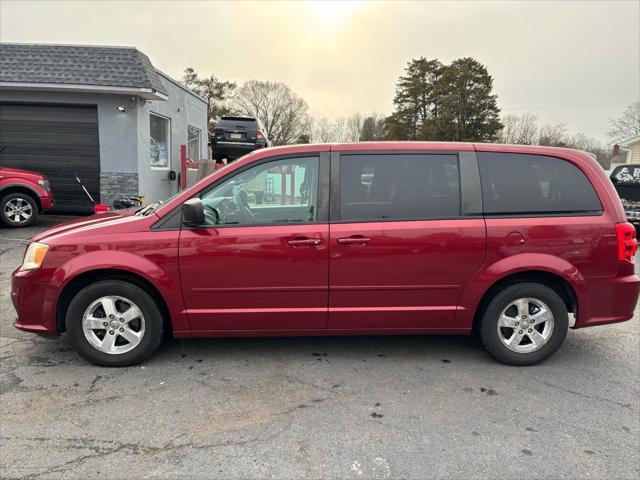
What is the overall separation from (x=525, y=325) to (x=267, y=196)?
2.41m

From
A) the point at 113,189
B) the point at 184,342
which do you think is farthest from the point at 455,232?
the point at 113,189

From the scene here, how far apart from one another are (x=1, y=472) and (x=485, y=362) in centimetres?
349

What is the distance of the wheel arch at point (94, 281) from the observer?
12.0 ft

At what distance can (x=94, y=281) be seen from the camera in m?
3.70

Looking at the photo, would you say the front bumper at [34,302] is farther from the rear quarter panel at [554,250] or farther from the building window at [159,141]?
the building window at [159,141]

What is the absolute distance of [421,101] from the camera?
4847 centimetres

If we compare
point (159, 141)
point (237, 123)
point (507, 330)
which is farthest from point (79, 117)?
point (507, 330)

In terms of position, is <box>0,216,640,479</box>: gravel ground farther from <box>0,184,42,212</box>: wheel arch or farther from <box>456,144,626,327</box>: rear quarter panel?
<box>0,184,42,212</box>: wheel arch

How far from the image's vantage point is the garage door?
11.5m

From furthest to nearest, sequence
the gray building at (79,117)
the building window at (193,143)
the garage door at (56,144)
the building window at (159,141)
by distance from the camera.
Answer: the building window at (193,143)
the building window at (159,141)
the garage door at (56,144)
the gray building at (79,117)

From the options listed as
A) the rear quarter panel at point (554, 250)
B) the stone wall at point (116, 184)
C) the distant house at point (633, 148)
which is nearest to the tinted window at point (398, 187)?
the rear quarter panel at point (554, 250)

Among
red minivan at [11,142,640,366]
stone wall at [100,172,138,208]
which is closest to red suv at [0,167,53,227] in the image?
stone wall at [100,172,138,208]

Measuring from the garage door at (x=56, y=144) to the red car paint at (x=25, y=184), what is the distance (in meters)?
1.69

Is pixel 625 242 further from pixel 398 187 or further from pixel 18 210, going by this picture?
pixel 18 210
